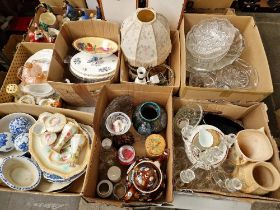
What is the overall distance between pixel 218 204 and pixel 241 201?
0.09m

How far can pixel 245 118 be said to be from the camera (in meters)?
1.28

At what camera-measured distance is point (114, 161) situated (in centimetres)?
116

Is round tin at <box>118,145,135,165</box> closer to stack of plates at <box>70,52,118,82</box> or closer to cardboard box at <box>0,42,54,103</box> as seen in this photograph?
stack of plates at <box>70,52,118,82</box>

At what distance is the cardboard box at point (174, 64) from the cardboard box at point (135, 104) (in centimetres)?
4

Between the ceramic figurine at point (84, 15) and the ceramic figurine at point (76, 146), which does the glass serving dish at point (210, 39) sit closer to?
the ceramic figurine at point (84, 15)

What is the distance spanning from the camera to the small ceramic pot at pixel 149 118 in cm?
112

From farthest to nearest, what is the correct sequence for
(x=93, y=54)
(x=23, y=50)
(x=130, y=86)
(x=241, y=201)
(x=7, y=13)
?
(x=7, y=13)
(x=23, y=50)
(x=93, y=54)
(x=130, y=86)
(x=241, y=201)

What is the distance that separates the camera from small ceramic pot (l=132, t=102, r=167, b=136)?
3.67 feet

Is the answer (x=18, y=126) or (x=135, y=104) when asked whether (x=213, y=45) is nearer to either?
(x=135, y=104)

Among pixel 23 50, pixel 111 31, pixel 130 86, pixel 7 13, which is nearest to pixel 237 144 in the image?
pixel 130 86

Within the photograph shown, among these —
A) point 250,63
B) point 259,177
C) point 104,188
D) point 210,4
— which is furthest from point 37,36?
point 259,177

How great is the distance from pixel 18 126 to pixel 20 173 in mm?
203

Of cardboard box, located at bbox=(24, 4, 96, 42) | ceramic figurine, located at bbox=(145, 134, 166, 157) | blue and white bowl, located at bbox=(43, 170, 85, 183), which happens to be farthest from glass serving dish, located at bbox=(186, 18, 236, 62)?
blue and white bowl, located at bbox=(43, 170, 85, 183)

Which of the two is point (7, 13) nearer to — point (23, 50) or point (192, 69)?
point (23, 50)
